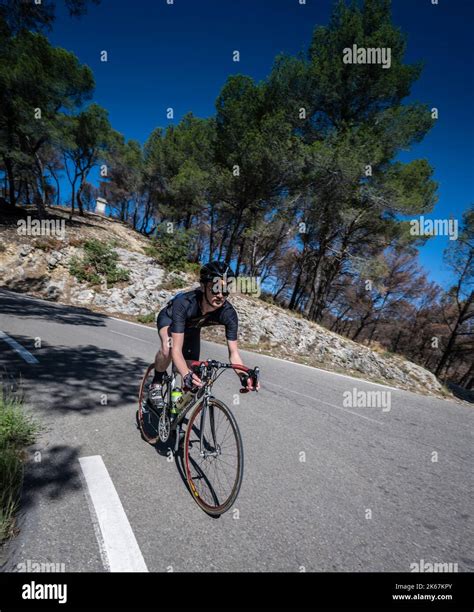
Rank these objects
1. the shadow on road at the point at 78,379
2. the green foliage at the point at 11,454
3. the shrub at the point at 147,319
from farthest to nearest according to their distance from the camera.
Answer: the shrub at the point at 147,319, the shadow on road at the point at 78,379, the green foliage at the point at 11,454

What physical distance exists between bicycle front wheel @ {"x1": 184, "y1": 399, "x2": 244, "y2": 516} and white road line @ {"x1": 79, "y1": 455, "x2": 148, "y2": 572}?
614mm

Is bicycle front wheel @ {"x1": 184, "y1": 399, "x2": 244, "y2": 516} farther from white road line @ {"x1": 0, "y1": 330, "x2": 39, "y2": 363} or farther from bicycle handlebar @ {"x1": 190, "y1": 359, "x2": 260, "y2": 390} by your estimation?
white road line @ {"x1": 0, "y1": 330, "x2": 39, "y2": 363}

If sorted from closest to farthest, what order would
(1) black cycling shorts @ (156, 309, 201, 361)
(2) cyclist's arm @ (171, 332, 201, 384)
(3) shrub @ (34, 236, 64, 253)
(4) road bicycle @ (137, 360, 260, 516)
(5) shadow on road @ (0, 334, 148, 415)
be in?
(4) road bicycle @ (137, 360, 260, 516) < (2) cyclist's arm @ (171, 332, 201, 384) < (1) black cycling shorts @ (156, 309, 201, 361) < (5) shadow on road @ (0, 334, 148, 415) < (3) shrub @ (34, 236, 64, 253)

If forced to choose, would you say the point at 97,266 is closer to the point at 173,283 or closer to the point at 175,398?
the point at 173,283

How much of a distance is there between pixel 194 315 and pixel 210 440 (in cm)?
127

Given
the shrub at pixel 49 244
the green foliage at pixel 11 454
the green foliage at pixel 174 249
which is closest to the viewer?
the green foliage at pixel 11 454

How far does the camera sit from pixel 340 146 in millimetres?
13500

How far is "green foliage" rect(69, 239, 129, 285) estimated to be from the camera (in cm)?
1549

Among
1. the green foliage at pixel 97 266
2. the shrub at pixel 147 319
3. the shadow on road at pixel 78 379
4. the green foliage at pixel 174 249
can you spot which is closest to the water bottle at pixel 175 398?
the shadow on road at pixel 78 379

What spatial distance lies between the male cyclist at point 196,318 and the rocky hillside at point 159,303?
8.29m

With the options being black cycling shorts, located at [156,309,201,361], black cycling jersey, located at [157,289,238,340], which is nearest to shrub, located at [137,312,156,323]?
black cycling shorts, located at [156,309,201,361]

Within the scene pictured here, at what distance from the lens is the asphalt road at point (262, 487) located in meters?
1.90

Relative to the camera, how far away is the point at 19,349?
5.47m

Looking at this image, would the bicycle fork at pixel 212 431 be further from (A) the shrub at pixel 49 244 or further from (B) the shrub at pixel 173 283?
(A) the shrub at pixel 49 244
